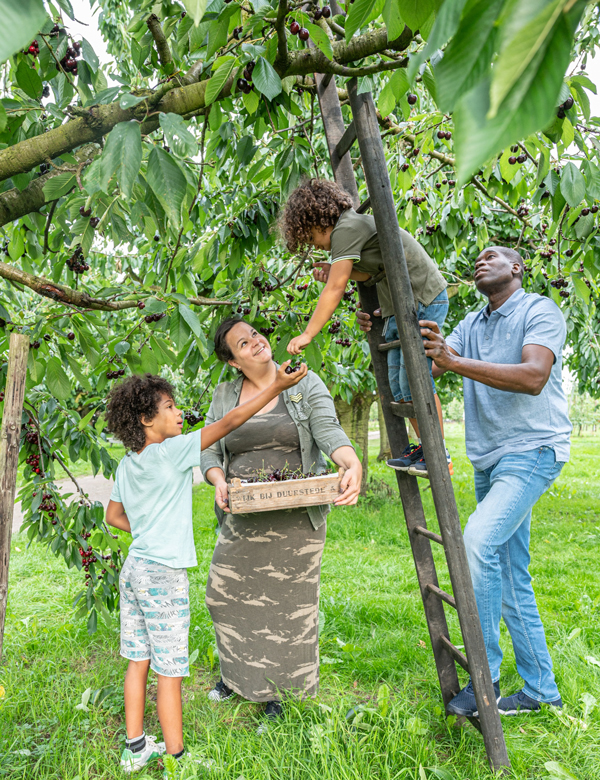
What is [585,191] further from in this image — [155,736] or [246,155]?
[155,736]

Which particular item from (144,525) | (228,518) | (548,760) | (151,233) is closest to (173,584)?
(144,525)

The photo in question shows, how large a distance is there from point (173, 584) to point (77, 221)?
1.40 m

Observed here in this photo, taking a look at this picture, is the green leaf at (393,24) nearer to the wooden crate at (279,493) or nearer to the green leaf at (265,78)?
the green leaf at (265,78)

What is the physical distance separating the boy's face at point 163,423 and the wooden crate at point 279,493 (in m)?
0.41

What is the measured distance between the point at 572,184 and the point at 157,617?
2181 mm

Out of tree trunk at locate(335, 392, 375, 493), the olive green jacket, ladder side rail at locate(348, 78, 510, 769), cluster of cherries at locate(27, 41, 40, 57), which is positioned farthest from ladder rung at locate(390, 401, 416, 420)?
tree trunk at locate(335, 392, 375, 493)

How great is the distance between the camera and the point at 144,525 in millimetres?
2281

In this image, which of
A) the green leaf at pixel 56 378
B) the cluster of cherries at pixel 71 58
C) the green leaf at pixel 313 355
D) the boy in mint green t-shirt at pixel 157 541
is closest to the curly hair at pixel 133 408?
the boy in mint green t-shirt at pixel 157 541

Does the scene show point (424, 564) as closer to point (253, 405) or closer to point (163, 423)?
point (253, 405)

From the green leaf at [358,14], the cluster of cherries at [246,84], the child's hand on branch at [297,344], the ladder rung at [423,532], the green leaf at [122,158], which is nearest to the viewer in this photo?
the green leaf at [358,14]

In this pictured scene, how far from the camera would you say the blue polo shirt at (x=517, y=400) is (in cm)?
225

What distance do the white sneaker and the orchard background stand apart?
0.76 metres

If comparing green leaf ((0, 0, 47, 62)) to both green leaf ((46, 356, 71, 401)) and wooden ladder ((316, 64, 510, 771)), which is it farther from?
green leaf ((46, 356, 71, 401))

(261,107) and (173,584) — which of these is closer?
(261,107)
